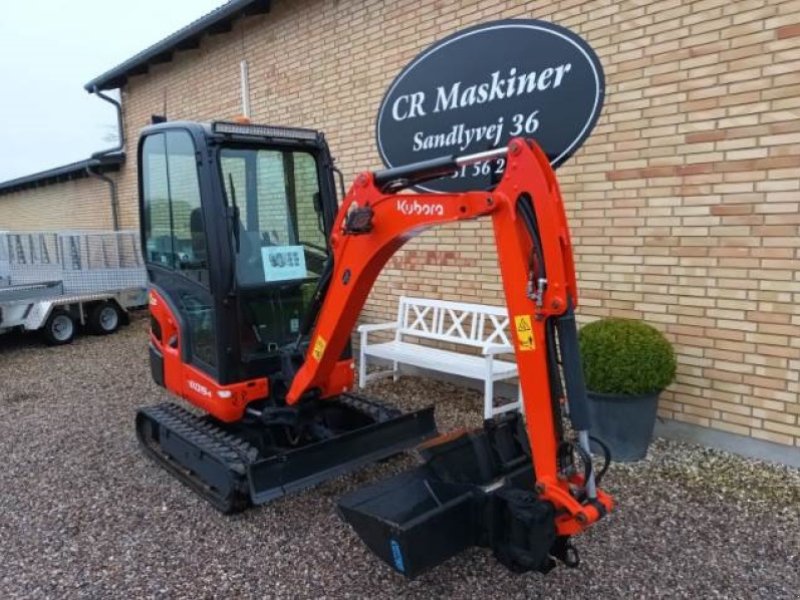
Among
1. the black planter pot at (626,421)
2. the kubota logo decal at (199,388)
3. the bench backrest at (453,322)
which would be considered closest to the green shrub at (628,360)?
the black planter pot at (626,421)

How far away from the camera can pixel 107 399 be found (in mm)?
5883

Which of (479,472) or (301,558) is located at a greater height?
(479,472)

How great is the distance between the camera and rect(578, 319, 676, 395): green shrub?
3949 millimetres

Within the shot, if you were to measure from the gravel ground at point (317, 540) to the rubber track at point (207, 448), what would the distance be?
0.10 meters

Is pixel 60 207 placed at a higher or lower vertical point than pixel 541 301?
higher

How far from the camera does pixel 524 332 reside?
251cm

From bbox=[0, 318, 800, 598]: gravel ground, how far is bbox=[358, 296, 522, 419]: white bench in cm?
114

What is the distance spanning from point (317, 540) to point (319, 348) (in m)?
1.04

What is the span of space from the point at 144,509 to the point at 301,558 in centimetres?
117

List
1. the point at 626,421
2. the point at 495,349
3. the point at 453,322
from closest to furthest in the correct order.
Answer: the point at 626,421 < the point at 495,349 < the point at 453,322

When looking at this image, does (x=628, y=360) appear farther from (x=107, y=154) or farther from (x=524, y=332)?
(x=107, y=154)

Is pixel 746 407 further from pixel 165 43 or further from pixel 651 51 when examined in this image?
pixel 165 43

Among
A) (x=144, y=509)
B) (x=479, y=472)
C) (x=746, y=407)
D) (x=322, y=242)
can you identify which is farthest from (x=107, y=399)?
(x=746, y=407)

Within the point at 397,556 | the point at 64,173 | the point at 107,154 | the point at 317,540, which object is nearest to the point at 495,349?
the point at 317,540
